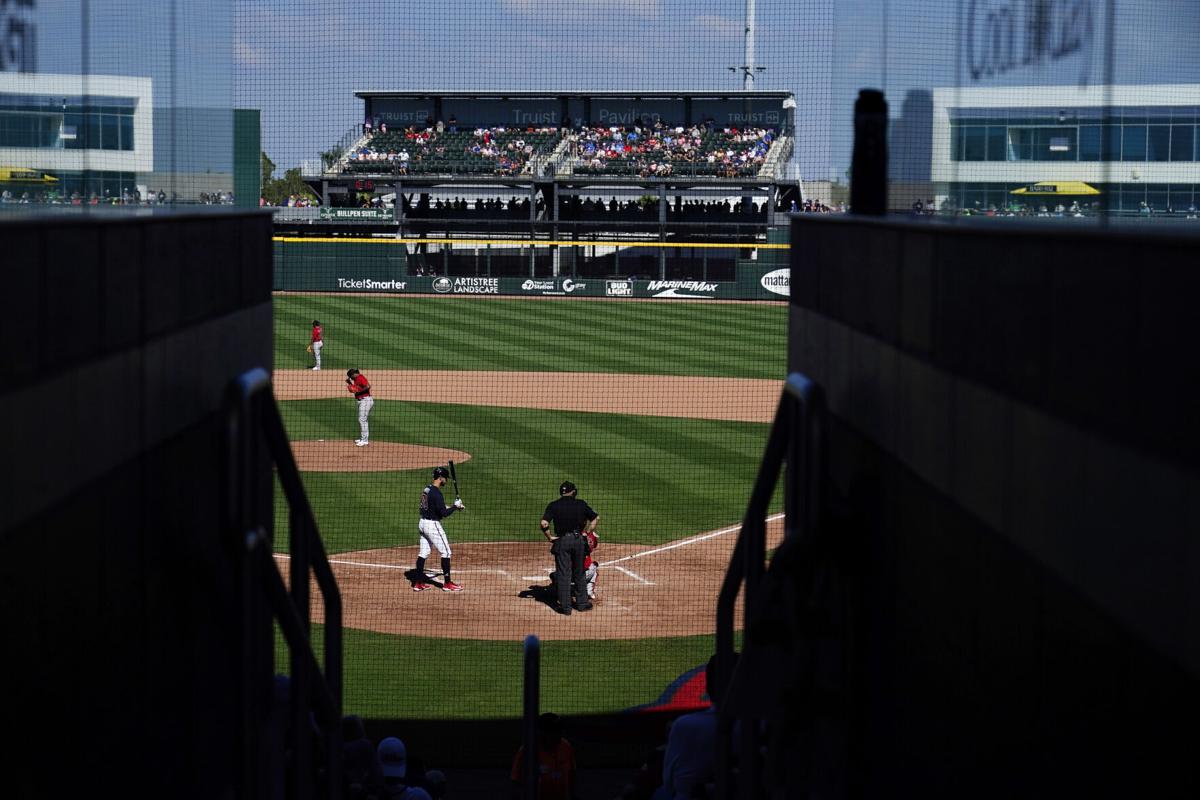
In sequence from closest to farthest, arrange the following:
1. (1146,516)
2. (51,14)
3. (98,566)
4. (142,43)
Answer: (1146,516), (98,566), (51,14), (142,43)

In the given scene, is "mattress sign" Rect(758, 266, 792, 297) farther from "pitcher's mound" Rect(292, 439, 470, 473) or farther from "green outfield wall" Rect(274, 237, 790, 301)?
"pitcher's mound" Rect(292, 439, 470, 473)

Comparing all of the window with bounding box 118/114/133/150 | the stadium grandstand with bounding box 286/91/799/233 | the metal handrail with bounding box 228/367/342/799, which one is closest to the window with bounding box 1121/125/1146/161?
the metal handrail with bounding box 228/367/342/799

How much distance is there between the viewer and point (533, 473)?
20484 millimetres

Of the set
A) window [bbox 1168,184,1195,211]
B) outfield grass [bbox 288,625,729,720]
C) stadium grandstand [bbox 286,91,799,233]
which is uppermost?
stadium grandstand [bbox 286,91,799,233]

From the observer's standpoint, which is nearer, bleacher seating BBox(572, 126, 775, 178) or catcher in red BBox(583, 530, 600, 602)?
catcher in red BBox(583, 530, 600, 602)

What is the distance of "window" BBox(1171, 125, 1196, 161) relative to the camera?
6.54 m

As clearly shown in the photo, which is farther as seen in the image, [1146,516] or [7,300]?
[7,300]

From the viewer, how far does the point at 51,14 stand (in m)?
5.04

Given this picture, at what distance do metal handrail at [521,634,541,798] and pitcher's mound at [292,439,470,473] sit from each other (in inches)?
507

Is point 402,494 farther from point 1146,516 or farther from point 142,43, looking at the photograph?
point 1146,516

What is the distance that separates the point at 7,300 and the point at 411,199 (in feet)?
167

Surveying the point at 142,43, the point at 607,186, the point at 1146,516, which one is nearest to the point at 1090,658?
the point at 1146,516

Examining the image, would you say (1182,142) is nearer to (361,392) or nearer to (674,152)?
(361,392)

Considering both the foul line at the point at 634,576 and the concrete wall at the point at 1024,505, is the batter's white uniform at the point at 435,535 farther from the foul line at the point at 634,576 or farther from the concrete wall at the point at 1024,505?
the concrete wall at the point at 1024,505
